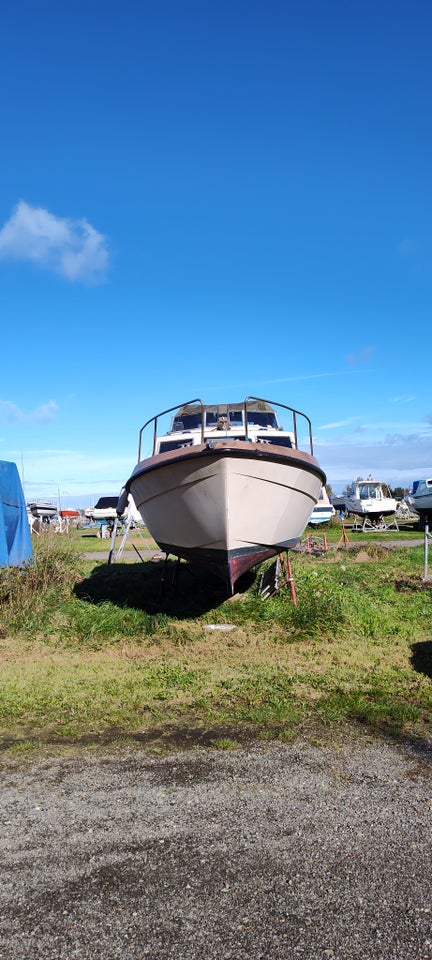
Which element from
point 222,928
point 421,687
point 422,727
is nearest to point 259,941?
point 222,928

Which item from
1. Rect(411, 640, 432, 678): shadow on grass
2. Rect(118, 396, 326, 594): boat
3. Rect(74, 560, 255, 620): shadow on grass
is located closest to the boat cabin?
Rect(118, 396, 326, 594): boat

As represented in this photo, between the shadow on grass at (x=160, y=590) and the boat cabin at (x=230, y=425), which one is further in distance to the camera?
the boat cabin at (x=230, y=425)

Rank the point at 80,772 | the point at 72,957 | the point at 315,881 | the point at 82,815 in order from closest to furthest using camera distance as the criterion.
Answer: the point at 72,957 → the point at 315,881 → the point at 82,815 → the point at 80,772

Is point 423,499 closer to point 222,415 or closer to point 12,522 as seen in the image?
point 222,415

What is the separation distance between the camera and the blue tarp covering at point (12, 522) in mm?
8750

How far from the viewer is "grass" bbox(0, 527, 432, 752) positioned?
186 inches

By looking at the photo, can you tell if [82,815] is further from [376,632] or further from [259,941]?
[376,632]

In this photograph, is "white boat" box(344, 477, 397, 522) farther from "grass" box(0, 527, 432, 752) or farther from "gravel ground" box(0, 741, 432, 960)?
"gravel ground" box(0, 741, 432, 960)

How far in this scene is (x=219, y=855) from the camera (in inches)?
111

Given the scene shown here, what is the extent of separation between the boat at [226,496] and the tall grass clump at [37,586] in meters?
1.71

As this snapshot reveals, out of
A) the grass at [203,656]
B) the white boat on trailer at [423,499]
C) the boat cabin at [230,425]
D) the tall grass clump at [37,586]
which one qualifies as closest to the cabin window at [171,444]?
the boat cabin at [230,425]

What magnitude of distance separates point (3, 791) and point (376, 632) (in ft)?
15.5

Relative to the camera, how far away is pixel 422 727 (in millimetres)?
4492

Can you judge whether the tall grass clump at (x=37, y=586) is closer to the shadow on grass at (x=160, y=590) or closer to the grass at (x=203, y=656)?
the grass at (x=203, y=656)
